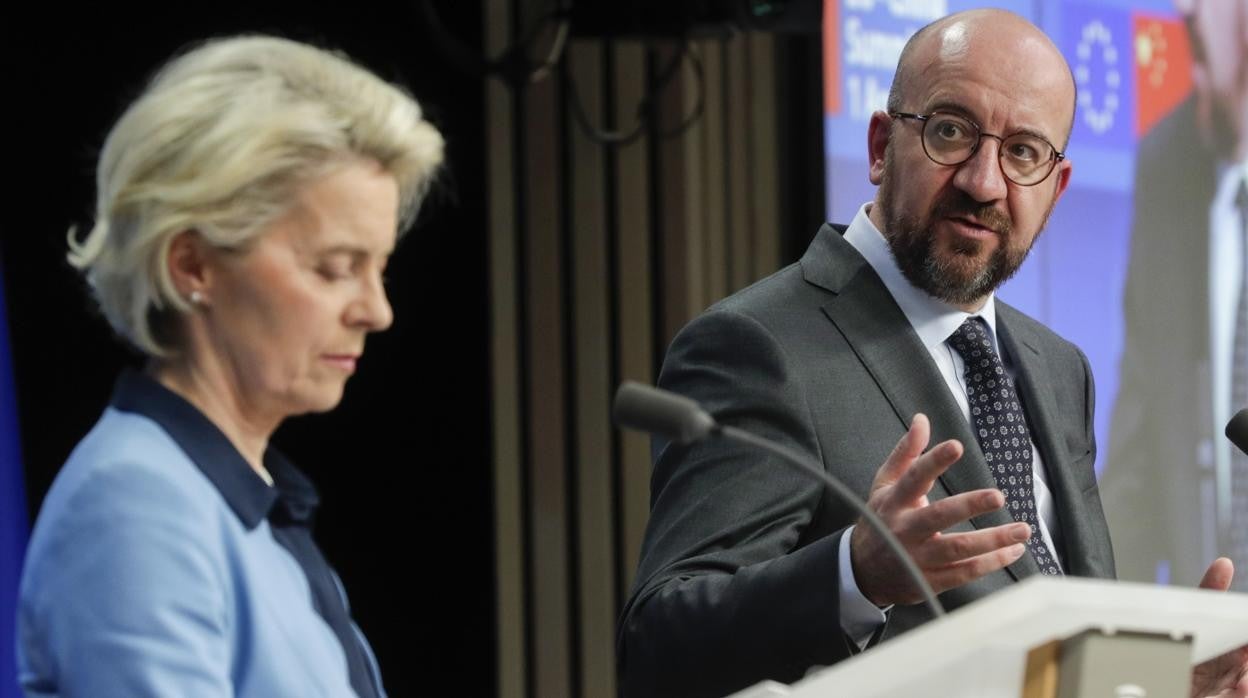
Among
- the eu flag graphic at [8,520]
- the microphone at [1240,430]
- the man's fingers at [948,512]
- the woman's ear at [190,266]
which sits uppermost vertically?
the woman's ear at [190,266]

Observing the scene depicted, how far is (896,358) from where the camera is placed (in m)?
2.46

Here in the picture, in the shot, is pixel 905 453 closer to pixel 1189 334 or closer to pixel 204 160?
pixel 204 160

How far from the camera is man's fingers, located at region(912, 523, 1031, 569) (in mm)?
1815

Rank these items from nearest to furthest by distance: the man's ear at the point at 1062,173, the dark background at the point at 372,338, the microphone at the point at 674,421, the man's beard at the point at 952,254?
1. the microphone at the point at 674,421
2. the man's beard at the point at 952,254
3. the man's ear at the point at 1062,173
4. the dark background at the point at 372,338

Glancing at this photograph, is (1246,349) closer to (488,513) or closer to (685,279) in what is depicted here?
(685,279)

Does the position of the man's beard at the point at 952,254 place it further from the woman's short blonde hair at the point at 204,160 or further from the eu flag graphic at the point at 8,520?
the eu flag graphic at the point at 8,520

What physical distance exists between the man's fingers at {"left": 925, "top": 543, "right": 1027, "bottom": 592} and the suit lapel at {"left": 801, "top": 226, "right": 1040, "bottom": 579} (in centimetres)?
46

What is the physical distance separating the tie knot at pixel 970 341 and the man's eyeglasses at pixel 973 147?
209 mm

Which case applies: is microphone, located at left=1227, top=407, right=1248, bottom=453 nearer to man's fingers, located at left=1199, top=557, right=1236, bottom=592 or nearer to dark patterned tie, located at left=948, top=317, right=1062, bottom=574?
man's fingers, located at left=1199, top=557, right=1236, bottom=592

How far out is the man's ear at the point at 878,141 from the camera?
2646 millimetres

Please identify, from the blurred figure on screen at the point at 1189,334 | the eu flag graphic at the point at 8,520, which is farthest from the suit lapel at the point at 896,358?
the blurred figure on screen at the point at 1189,334

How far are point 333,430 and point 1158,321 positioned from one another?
2.21 metres

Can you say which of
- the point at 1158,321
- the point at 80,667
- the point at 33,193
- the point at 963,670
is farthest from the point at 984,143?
the point at 1158,321

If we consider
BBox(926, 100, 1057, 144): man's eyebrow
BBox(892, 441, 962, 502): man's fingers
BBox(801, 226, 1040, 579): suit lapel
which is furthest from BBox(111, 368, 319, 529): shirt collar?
BBox(926, 100, 1057, 144): man's eyebrow
